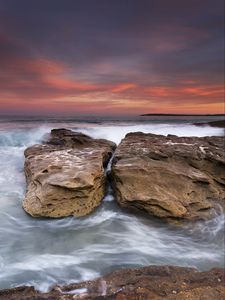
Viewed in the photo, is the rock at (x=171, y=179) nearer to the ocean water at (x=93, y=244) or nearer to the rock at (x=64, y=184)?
the ocean water at (x=93, y=244)

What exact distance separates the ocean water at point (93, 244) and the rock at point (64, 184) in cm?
17

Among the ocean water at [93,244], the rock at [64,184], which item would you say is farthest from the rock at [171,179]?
the rock at [64,184]

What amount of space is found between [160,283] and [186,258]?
1.06 m

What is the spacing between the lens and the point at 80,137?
7.64m

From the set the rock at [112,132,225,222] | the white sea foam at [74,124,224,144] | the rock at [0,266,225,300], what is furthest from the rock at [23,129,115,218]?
the white sea foam at [74,124,224,144]

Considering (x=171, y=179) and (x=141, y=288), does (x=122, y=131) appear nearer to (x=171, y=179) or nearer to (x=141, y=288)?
(x=171, y=179)

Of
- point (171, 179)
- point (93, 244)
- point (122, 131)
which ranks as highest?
point (122, 131)

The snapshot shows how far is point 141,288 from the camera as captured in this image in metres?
2.90

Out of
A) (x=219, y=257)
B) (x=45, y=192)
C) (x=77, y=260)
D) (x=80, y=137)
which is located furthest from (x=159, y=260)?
(x=80, y=137)

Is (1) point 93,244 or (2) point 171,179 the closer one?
(1) point 93,244

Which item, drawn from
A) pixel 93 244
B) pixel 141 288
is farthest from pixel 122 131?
pixel 141 288

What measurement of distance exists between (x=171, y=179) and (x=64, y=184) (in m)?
1.94

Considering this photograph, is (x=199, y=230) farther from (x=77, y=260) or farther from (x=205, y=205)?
(x=77, y=260)

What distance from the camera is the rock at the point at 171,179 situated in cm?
478
